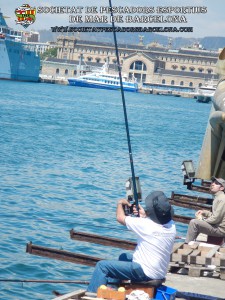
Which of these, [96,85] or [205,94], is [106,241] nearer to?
[205,94]

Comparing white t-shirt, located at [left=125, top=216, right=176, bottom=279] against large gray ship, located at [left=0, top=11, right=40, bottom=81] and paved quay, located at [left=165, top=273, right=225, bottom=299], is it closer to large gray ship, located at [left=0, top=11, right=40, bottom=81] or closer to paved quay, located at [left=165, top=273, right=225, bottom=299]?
paved quay, located at [left=165, top=273, right=225, bottom=299]

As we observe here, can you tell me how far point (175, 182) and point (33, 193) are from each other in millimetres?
7860

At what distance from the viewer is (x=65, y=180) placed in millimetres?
32219

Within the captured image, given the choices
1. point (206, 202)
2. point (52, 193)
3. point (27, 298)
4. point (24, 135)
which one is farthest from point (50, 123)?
point (27, 298)

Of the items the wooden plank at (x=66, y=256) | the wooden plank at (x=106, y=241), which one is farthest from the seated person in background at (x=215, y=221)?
the wooden plank at (x=66, y=256)

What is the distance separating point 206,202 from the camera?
2431 cm

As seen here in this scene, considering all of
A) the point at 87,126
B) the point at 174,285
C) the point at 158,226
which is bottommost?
the point at 87,126

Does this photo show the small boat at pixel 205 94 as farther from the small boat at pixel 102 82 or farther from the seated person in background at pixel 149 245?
the seated person in background at pixel 149 245

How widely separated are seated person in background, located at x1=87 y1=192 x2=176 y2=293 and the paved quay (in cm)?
168

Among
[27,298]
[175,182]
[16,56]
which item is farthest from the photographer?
[16,56]

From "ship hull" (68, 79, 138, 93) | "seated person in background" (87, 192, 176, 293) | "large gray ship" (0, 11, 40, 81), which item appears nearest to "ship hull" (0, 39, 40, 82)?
"large gray ship" (0, 11, 40, 81)

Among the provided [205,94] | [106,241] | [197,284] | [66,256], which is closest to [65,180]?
[106,241]

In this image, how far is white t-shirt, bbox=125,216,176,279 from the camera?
10367 mm

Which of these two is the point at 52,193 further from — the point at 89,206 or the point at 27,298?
the point at 27,298
